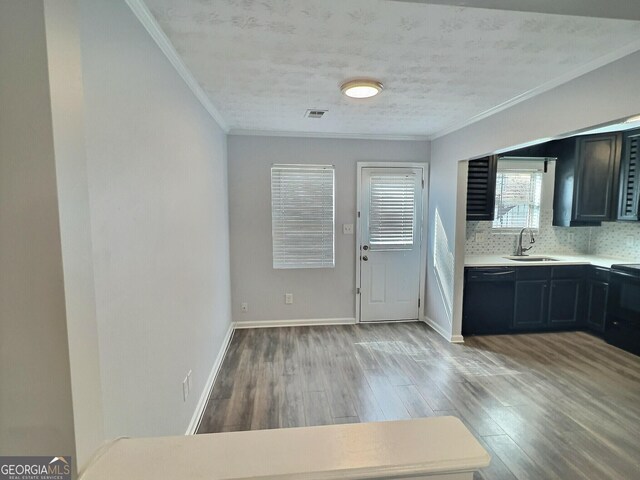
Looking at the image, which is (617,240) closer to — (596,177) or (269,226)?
(596,177)

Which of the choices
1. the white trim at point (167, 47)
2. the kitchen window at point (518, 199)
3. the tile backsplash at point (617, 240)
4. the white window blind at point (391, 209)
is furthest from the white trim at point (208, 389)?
the tile backsplash at point (617, 240)

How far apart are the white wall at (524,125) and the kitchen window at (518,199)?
1.09 m

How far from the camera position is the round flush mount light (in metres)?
2.13

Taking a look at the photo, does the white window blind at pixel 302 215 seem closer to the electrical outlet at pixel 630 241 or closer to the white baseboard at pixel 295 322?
the white baseboard at pixel 295 322

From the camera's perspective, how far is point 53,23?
61 cm

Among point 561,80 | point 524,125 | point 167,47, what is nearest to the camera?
point 167,47

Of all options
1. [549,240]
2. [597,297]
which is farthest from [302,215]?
[597,297]

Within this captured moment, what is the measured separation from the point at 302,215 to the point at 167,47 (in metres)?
2.39

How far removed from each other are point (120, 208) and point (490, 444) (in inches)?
99.2

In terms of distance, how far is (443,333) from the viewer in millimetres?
3643

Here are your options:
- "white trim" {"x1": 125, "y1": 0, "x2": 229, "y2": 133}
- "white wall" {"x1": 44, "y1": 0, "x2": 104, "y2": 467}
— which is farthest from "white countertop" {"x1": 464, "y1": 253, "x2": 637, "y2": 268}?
"white wall" {"x1": 44, "y1": 0, "x2": 104, "y2": 467}

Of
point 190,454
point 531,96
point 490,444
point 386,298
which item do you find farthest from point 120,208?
point 386,298

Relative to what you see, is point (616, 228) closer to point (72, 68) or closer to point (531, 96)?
point (531, 96)

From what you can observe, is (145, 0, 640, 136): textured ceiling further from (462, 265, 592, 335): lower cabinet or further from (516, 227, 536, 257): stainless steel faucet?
(516, 227, 536, 257): stainless steel faucet
